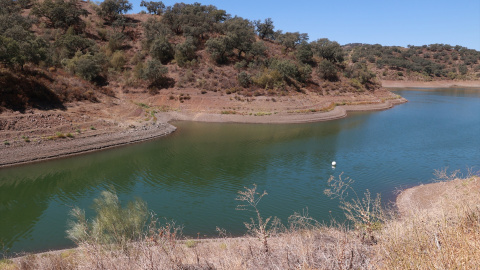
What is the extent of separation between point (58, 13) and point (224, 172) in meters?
67.0

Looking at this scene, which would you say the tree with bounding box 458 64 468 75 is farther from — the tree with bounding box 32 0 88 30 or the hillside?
the tree with bounding box 32 0 88 30

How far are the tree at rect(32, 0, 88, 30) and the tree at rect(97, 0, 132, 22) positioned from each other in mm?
8416

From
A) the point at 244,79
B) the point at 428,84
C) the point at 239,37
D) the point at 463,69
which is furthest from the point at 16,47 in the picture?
the point at 463,69

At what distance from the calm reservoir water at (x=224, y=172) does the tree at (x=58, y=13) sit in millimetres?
48460

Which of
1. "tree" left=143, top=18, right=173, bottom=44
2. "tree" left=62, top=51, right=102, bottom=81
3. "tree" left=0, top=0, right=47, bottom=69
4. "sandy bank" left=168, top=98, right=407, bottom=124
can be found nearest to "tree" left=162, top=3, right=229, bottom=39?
"tree" left=143, top=18, right=173, bottom=44

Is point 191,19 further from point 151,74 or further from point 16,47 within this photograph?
point 16,47

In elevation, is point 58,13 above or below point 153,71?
above

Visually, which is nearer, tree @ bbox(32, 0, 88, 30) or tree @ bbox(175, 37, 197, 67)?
tree @ bbox(175, 37, 197, 67)

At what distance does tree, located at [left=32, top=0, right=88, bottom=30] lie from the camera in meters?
68.0

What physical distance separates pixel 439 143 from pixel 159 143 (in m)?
33.2

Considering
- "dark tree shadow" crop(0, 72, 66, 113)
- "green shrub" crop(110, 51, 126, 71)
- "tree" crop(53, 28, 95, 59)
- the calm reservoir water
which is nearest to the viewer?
the calm reservoir water

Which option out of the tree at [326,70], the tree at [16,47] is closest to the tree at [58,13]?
the tree at [16,47]

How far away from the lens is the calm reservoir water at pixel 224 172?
693 inches

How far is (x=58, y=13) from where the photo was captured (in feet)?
223
